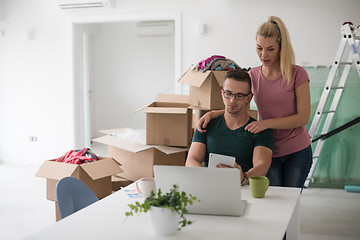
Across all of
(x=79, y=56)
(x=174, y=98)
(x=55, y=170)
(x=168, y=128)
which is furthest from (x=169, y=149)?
(x=79, y=56)

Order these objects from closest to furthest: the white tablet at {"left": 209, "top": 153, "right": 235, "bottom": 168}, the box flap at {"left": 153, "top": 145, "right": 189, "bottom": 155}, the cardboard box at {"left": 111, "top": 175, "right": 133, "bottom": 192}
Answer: the white tablet at {"left": 209, "top": 153, "right": 235, "bottom": 168} < the box flap at {"left": 153, "top": 145, "right": 189, "bottom": 155} < the cardboard box at {"left": 111, "top": 175, "right": 133, "bottom": 192}

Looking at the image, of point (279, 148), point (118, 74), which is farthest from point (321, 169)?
point (118, 74)

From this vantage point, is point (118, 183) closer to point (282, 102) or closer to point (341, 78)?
point (282, 102)

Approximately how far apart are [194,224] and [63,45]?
15.6ft

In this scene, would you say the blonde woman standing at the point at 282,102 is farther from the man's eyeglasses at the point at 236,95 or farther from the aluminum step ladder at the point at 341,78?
the aluminum step ladder at the point at 341,78

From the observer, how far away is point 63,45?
5711 mm

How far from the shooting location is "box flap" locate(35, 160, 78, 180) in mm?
2922

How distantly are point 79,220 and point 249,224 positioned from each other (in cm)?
59

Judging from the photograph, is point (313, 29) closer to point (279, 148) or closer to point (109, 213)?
point (279, 148)

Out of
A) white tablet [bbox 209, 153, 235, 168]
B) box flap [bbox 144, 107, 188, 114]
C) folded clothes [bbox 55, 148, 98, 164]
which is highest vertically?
box flap [bbox 144, 107, 188, 114]

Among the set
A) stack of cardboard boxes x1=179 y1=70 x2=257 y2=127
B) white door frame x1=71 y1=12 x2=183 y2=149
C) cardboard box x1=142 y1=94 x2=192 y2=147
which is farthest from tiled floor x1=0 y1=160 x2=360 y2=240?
stack of cardboard boxes x1=179 y1=70 x2=257 y2=127

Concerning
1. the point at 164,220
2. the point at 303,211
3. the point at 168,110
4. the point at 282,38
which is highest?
the point at 282,38

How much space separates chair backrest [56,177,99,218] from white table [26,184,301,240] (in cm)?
20

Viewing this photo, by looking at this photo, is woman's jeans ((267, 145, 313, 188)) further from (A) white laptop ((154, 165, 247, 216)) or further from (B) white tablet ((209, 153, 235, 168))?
(A) white laptop ((154, 165, 247, 216))
